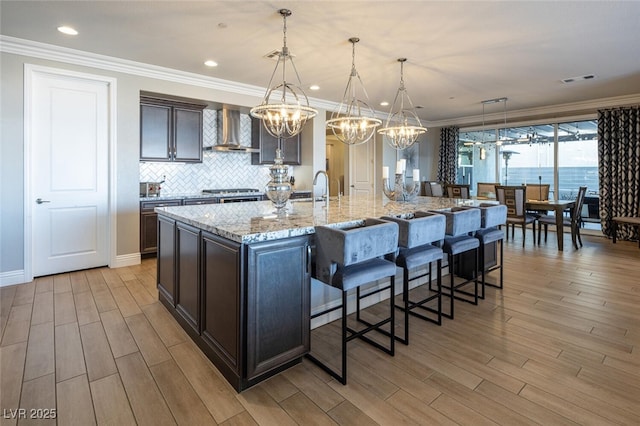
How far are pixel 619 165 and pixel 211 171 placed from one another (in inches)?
296

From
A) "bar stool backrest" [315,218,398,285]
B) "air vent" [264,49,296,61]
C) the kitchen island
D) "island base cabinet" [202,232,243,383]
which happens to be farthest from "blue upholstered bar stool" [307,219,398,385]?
"air vent" [264,49,296,61]

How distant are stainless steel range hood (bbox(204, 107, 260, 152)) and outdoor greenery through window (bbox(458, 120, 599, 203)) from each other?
4.97m

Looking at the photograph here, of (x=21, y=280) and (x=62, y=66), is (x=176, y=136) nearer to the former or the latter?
(x=62, y=66)

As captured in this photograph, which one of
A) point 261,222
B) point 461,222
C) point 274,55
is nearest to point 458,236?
point 461,222

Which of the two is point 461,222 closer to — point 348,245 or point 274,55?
point 348,245

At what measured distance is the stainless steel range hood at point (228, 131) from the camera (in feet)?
A: 18.0

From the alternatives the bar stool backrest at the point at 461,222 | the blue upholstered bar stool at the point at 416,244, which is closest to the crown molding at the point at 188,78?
the blue upholstered bar stool at the point at 416,244

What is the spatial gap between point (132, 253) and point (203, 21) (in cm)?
306

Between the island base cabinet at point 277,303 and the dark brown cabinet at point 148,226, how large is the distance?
3.29 metres

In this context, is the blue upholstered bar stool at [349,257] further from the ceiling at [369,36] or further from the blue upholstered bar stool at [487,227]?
the ceiling at [369,36]

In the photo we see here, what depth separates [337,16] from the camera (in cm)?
302

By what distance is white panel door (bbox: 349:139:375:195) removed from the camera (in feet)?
26.8

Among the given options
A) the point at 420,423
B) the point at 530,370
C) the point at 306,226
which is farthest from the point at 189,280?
the point at 530,370

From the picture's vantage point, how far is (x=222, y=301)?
201cm
